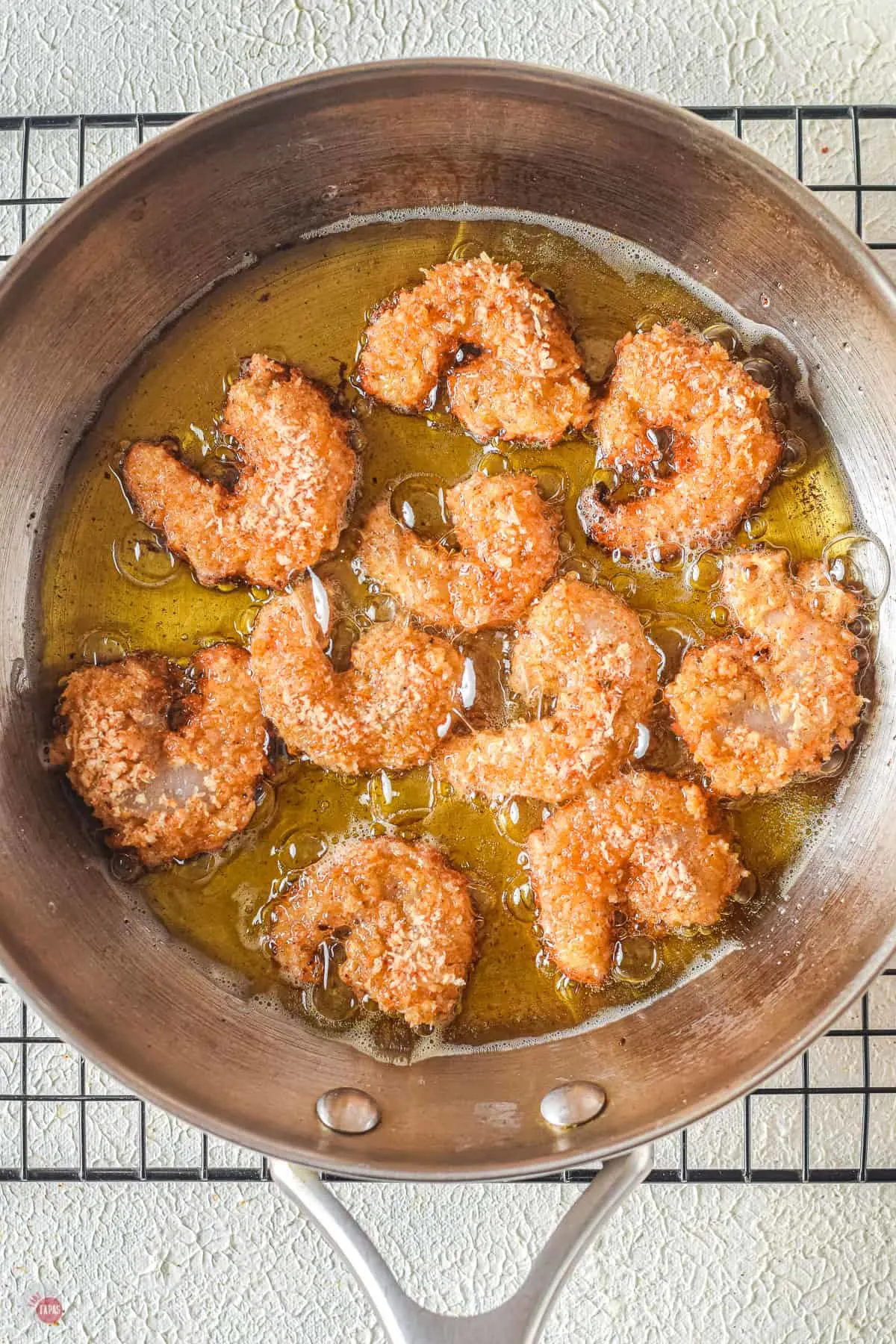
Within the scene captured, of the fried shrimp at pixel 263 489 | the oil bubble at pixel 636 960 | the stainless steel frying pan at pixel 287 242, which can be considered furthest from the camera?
the oil bubble at pixel 636 960

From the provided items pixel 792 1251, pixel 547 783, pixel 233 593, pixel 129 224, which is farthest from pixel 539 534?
pixel 792 1251

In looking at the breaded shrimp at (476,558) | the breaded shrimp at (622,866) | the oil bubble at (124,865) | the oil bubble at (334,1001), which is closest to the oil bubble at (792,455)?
the breaded shrimp at (476,558)

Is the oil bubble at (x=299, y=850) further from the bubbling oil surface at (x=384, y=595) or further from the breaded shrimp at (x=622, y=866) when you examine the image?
the breaded shrimp at (x=622, y=866)

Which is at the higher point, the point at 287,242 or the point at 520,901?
the point at 287,242

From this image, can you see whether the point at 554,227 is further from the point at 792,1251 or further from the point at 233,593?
the point at 792,1251

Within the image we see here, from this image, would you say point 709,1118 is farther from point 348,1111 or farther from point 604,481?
point 604,481

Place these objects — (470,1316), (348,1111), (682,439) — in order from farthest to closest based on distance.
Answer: (682,439) → (348,1111) → (470,1316)

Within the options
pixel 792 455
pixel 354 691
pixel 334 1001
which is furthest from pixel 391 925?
pixel 792 455

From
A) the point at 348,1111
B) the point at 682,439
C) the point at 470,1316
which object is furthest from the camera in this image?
the point at 682,439
